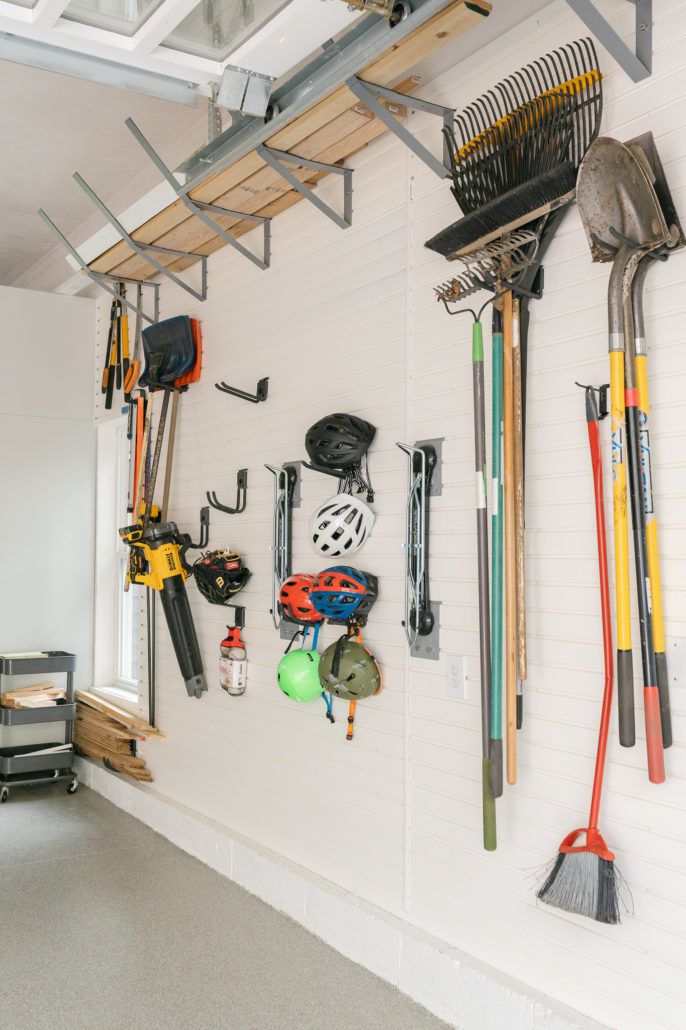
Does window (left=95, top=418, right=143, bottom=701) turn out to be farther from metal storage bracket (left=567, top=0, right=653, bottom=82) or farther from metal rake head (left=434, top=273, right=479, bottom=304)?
metal storage bracket (left=567, top=0, right=653, bottom=82)

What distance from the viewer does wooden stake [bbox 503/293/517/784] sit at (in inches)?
102

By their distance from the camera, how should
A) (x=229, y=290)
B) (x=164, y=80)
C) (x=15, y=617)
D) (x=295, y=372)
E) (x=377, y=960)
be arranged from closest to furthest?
(x=377, y=960), (x=164, y=80), (x=295, y=372), (x=229, y=290), (x=15, y=617)

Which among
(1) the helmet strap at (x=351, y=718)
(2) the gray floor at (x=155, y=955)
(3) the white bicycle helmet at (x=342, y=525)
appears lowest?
(2) the gray floor at (x=155, y=955)

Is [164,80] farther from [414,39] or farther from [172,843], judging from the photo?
[172,843]

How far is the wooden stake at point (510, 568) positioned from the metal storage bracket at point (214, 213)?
172 cm

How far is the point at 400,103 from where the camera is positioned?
3023 mm

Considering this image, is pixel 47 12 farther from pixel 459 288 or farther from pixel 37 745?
pixel 37 745

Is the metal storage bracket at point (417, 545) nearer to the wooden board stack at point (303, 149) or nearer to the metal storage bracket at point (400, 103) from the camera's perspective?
Answer: the metal storage bracket at point (400, 103)

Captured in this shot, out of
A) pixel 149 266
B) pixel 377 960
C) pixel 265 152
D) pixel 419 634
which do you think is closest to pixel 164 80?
pixel 265 152

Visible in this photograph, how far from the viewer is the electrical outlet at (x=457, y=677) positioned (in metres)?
2.93

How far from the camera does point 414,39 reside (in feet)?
8.40

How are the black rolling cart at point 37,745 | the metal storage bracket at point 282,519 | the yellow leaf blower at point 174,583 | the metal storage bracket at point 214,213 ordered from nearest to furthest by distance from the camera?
the metal storage bracket at point 214,213 < the metal storage bracket at point 282,519 < the yellow leaf blower at point 174,583 < the black rolling cart at point 37,745

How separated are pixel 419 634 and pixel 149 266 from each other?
116 inches

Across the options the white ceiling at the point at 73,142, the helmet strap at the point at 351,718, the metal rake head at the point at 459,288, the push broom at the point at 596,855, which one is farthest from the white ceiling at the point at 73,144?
the push broom at the point at 596,855
